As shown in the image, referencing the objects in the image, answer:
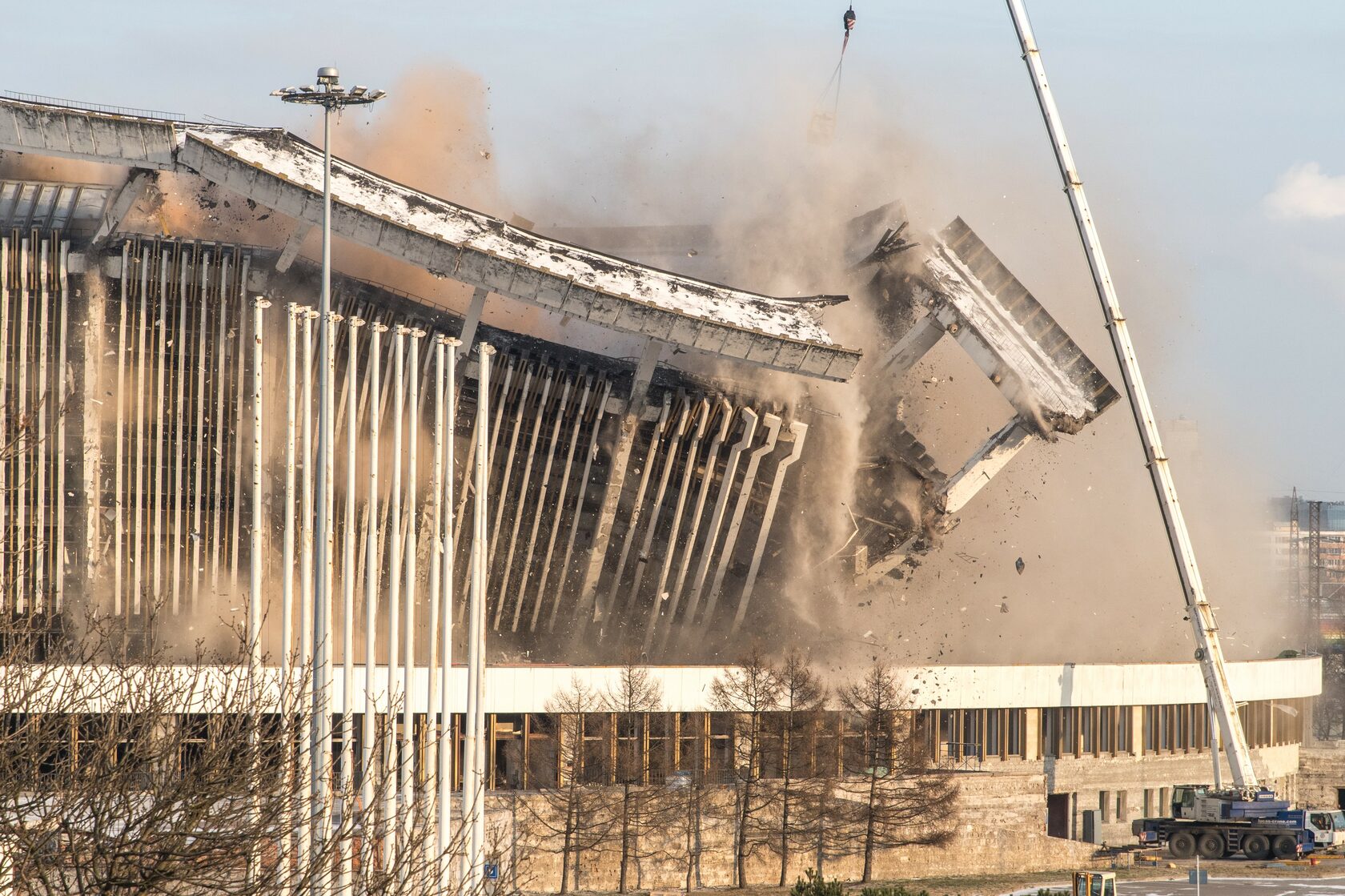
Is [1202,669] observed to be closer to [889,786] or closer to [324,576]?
[889,786]

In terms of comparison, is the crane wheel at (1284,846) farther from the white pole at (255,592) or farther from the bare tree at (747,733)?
the white pole at (255,592)

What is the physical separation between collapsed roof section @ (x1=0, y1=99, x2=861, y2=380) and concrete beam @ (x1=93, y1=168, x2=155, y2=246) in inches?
23.2

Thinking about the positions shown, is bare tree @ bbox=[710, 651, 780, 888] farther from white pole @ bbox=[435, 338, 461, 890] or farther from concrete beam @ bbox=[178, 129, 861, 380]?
white pole @ bbox=[435, 338, 461, 890]

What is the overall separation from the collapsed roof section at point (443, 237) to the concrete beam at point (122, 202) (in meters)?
0.59

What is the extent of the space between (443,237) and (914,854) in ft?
60.0

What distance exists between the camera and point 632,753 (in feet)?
134

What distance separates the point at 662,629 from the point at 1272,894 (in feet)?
62.2

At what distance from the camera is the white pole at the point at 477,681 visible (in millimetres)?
24500

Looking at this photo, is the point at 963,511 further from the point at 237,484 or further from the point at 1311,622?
the point at 1311,622

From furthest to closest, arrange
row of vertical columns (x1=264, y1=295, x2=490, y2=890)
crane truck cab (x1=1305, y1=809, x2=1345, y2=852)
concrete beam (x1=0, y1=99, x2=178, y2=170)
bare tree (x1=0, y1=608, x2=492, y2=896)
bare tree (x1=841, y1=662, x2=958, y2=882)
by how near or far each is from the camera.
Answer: crane truck cab (x1=1305, y1=809, x2=1345, y2=852)
concrete beam (x1=0, y1=99, x2=178, y2=170)
bare tree (x1=841, y1=662, x2=958, y2=882)
row of vertical columns (x1=264, y1=295, x2=490, y2=890)
bare tree (x1=0, y1=608, x2=492, y2=896)

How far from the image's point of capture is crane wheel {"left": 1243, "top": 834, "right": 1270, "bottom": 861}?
139 feet

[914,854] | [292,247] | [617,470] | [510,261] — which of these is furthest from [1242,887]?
[292,247]

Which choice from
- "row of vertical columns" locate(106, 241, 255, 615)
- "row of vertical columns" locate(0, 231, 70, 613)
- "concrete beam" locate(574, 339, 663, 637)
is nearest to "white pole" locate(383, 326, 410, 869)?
"concrete beam" locate(574, 339, 663, 637)

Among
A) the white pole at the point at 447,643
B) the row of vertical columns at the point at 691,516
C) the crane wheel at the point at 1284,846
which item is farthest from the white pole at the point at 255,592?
the crane wheel at the point at 1284,846
